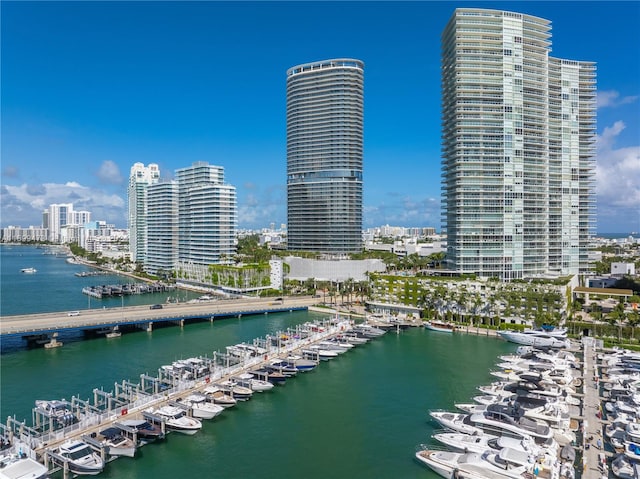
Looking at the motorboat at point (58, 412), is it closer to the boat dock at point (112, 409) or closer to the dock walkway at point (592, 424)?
the boat dock at point (112, 409)

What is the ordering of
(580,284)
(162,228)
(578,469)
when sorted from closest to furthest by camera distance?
(578,469), (580,284), (162,228)

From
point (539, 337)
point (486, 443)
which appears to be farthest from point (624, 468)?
point (539, 337)

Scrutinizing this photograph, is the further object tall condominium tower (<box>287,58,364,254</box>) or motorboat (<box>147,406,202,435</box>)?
tall condominium tower (<box>287,58,364,254</box>)

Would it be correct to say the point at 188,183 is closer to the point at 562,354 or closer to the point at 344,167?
the point at 344,167

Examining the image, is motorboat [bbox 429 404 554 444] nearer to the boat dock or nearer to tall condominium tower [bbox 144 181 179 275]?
the boat dock

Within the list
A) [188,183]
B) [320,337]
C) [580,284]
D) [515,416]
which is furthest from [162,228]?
[515,416]

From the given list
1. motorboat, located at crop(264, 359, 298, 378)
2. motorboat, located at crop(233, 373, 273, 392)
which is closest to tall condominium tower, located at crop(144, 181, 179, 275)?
motorboat, located at crop(264, 359, 298, 378)

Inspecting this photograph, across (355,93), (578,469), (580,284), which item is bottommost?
(578,469)
